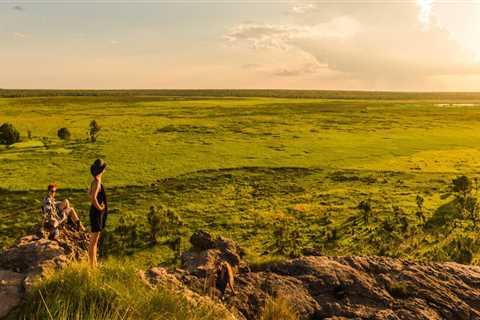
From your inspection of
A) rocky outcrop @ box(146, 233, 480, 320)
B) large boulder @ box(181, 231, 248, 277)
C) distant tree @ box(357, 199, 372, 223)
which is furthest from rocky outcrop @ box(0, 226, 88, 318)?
distant tree @ box(357, 199, 372, 223)

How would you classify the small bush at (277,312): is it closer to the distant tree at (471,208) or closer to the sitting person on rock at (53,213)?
the sitting person on rock at (53,213)

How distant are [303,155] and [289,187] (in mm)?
13997

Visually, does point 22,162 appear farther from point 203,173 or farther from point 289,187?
point 289,187

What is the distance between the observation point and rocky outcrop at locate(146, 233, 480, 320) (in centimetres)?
830

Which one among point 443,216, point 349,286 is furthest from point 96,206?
point 443,216

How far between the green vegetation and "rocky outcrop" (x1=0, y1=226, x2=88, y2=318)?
383mm

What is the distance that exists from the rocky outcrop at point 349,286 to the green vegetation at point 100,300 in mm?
1326

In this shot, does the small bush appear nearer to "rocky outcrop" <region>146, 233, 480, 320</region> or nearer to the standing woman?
"rocky outcrop" <region>146, 233, 480, 320</region>

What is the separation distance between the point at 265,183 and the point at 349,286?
84.6 feet

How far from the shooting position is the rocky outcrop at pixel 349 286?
8.30 m

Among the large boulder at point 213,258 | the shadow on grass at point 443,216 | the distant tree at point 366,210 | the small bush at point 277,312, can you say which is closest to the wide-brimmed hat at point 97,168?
the large boulder at point 213,258

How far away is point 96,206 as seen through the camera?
8773mm

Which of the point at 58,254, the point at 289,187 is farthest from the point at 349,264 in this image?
the point at 289,187

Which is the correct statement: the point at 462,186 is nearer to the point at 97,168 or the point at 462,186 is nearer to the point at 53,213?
the point at 53,213
